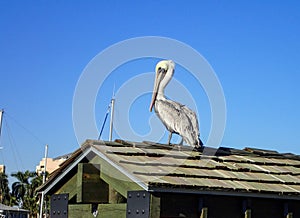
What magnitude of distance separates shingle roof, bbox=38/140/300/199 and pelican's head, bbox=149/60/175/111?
60.8 inches

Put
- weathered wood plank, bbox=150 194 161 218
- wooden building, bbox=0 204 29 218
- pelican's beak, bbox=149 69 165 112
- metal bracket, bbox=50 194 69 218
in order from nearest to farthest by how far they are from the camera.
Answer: weathered wood plank, bbox=150 194 161 218
metal bracket, bbox=50 194 69 218
pelican's beak, bbox=149 69 165 112
wooden building, bbox=0 204 29 218

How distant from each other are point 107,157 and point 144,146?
2.92 ft

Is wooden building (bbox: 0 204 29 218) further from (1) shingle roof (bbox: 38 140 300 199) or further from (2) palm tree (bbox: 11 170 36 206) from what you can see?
(1) shingle roof (bbox: 38 140 300 199)

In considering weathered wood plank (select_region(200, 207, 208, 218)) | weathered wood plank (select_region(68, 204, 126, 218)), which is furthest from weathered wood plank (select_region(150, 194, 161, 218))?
weathered wood plank (select_region(68, 204, 126, 218))

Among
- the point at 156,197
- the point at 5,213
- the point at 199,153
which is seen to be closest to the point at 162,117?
the point at 199,153

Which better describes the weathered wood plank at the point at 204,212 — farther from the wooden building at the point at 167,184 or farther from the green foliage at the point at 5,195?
the green foliage at the point at 5,195

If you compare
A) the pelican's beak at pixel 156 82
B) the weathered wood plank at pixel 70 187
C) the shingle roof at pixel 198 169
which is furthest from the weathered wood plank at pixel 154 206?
the pelican's beak at pixel 156 82

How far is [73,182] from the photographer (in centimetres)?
898

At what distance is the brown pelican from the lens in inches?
381

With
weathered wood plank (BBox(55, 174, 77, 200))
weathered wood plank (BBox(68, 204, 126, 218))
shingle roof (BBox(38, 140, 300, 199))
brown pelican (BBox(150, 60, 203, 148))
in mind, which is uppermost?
brown pelican (BBox(150, 60, 203, 148))

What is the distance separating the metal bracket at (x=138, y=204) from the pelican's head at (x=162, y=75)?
2.99 meters

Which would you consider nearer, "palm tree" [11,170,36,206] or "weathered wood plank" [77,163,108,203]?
"weathered wood plank" [77,163,108,203]

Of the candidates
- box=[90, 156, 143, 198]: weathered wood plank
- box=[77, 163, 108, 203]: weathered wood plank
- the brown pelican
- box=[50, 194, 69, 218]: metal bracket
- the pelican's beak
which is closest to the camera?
box=[90, 156, 143, 198]: weathered wood plank

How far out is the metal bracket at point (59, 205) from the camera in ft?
29.7
